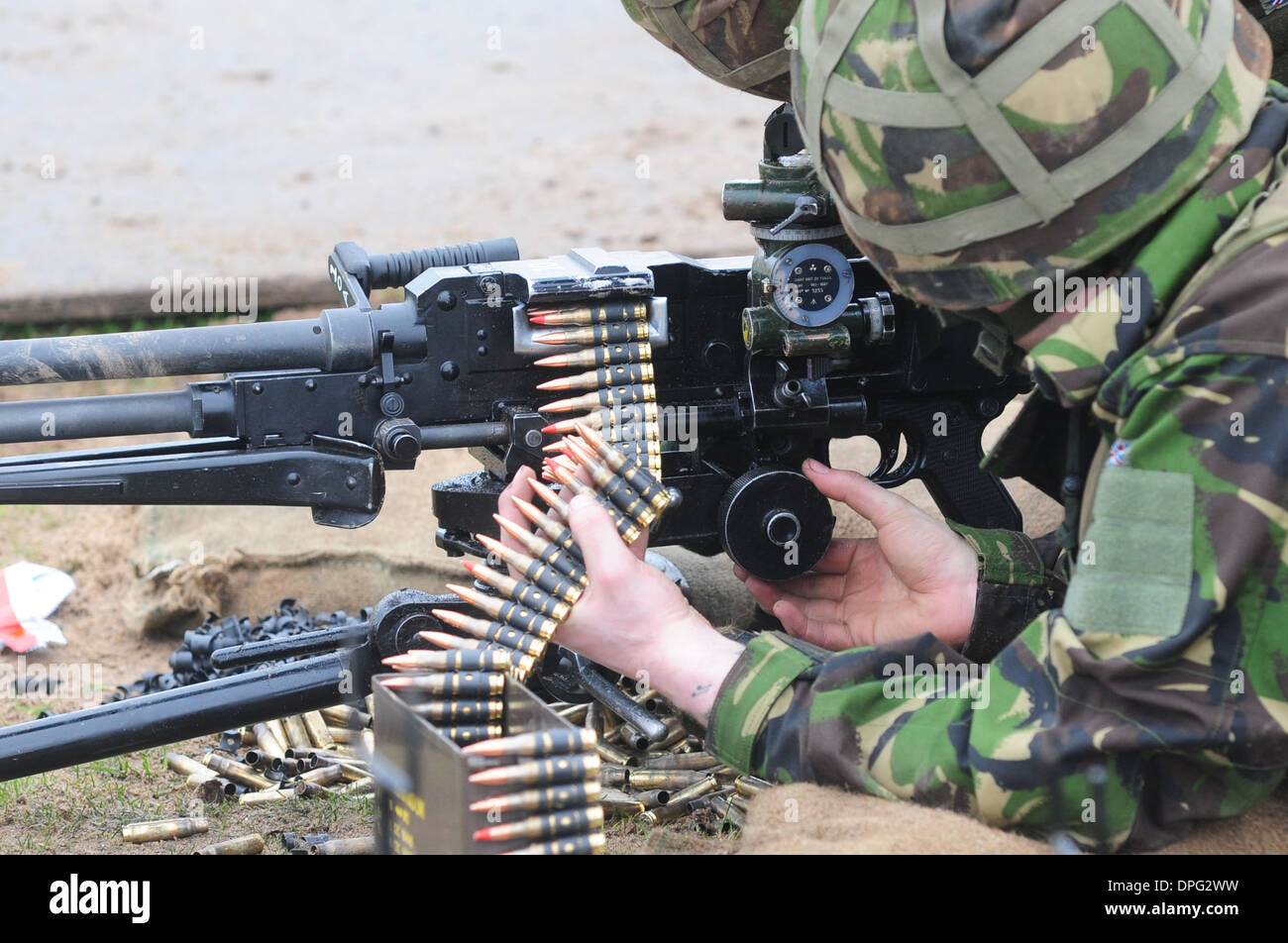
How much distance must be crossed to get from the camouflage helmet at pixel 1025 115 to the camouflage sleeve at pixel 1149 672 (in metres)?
0.32

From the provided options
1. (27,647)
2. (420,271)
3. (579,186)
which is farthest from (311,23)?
(420,271)

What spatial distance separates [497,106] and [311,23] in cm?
341

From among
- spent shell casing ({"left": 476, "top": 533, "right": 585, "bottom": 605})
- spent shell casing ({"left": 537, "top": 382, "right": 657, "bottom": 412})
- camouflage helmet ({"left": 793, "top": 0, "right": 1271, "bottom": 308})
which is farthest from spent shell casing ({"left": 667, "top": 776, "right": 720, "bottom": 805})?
camouflage helmet ({"left": 793, "top": 0, "right": 1271, "bottom": 308})

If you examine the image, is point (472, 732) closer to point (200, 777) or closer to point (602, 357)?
point (602, 357)

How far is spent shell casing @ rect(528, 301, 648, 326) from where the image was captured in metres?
4.07

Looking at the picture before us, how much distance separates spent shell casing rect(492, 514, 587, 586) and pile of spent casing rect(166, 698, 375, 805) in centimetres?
107

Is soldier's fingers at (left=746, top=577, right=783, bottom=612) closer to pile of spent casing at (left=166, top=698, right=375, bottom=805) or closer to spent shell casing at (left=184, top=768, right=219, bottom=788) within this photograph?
A: pile of spent casing at (left=166, top=698, right=375, bottom=805)

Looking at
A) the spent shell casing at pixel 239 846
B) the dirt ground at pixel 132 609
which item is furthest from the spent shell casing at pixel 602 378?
the spent shell casing at pixel 239 846

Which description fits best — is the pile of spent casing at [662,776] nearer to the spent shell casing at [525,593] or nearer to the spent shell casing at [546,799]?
the spent shell casing at [525,593]

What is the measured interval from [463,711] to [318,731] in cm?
180

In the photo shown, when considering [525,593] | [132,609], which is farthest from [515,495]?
[132,609]

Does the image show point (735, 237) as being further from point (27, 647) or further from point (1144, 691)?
point (1144, 691)

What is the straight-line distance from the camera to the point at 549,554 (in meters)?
3.59

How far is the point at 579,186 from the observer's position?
36.3ft
